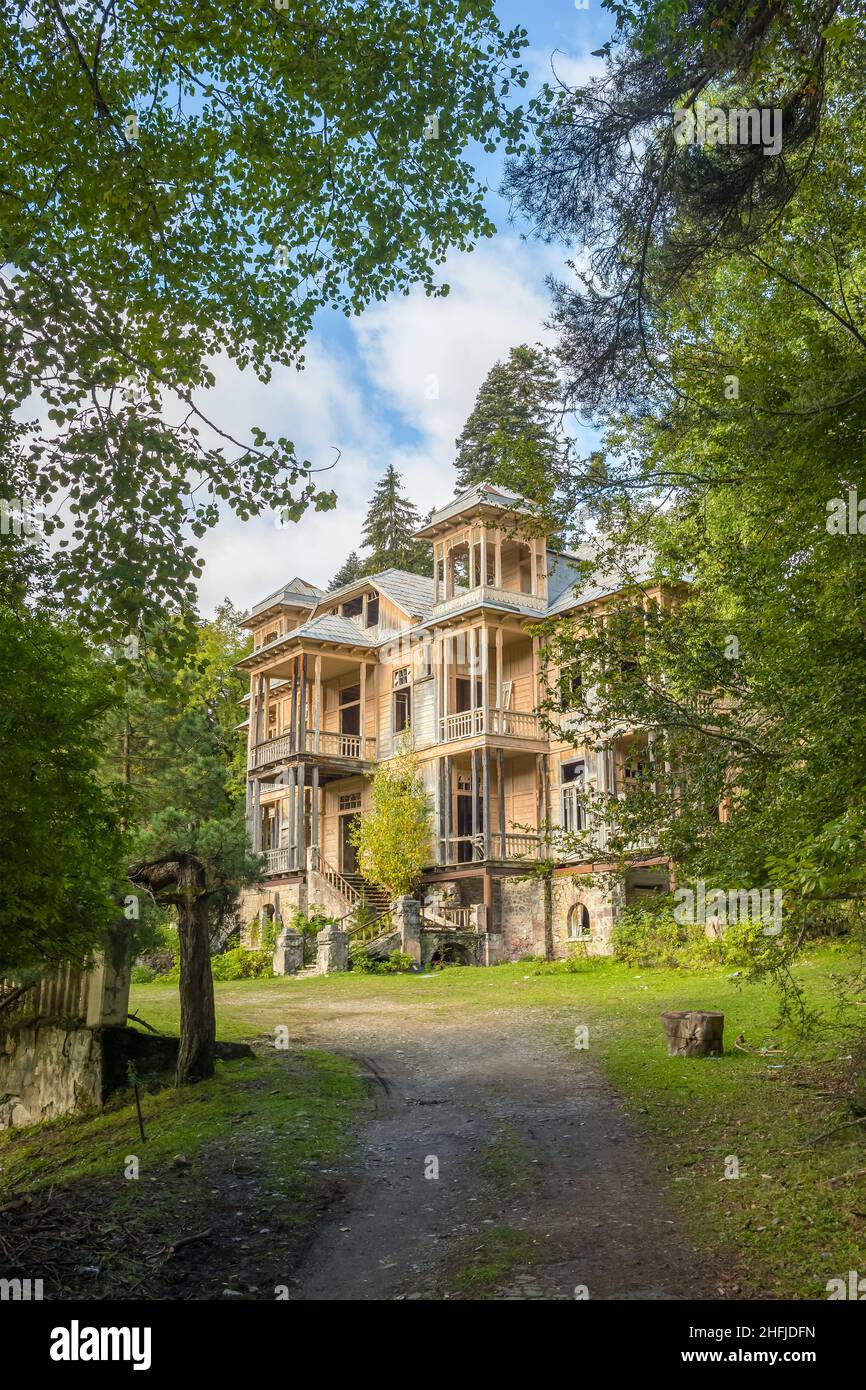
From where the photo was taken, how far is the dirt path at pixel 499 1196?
18.9ft

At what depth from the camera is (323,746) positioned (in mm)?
31078

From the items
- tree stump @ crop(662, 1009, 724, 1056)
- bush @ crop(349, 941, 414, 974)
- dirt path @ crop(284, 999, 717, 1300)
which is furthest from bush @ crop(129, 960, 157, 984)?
tree stump @ crop(662, 1009, 724, 1056)

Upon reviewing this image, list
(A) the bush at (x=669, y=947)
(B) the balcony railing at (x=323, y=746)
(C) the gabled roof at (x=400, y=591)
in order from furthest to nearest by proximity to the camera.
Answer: (C) the gabled roof at (x=400, y=591) < (B) the balcony railing at (x=323, y=746) < (A) the bush at (x=669, y=947)

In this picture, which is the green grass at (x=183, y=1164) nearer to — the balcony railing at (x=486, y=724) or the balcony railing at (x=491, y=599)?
the balcony railing at (x=486, y=724)

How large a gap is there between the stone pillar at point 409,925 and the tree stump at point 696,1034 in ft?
39.9

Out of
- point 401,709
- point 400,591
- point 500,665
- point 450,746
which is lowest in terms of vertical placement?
point 450,746

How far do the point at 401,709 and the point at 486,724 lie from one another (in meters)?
5.32

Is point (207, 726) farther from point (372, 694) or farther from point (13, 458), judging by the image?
point (13, 458)

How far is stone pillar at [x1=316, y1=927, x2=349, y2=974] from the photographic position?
896 inches

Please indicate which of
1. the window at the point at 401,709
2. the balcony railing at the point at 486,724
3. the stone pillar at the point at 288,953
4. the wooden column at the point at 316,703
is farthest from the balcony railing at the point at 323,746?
the stone pillar at the point at 288,953

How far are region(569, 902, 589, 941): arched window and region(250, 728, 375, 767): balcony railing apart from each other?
28.7ft

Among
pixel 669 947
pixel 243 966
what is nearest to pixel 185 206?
pixel 669 947

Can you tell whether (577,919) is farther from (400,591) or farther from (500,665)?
(400,591)

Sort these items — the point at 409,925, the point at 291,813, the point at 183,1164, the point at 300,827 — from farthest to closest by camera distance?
1. the point at 291,813
2. the point at 300,827
3. the point at 409,925
4. the point at 183,1164
